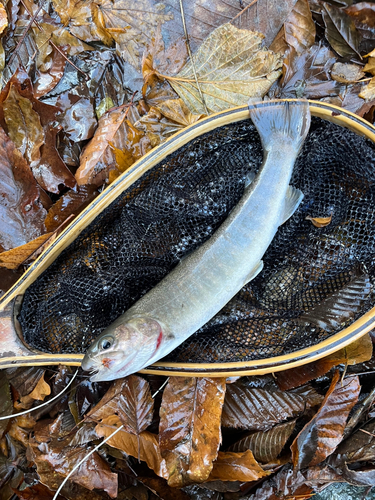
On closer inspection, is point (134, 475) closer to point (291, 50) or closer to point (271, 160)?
point (271, 160)

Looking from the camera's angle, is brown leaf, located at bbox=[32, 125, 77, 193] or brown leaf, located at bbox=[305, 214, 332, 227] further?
brown leaf, located at bbox=[32, 125, 77, 193]

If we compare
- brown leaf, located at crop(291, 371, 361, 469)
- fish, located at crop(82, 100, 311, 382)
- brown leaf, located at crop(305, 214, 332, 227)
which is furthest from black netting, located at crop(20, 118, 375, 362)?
brown leaf, located at crop(291, 371, 361, 469)

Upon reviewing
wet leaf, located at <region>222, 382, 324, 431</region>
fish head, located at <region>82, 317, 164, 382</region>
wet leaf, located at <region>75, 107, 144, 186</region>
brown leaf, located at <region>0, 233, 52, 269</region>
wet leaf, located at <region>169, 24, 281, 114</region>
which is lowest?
wet leaf, located at <region>222, 382, 324, 431</region>

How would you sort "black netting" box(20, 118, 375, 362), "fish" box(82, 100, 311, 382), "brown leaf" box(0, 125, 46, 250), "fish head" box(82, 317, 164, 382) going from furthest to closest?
"brown leaf" box(0, 125, 46, 250) → "black netting" box(20, 118, 375, 362) → "fish" box(82, 100, 311, 382) → "fish head" box(82, 317, 164, 382)

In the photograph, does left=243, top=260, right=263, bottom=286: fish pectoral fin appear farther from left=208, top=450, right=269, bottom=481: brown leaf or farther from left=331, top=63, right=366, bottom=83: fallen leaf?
left=331, top=63, right=366, bottom=83: fallen leaf

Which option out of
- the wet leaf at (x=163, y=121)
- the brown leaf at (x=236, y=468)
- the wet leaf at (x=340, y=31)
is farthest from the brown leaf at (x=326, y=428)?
the wet leaf at (x=340, y=31)

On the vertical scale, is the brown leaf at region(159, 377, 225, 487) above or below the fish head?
below

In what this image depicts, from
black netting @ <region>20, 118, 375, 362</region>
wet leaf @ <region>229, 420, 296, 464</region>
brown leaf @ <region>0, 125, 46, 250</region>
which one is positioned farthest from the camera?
brown leaf @ <region>0, 125, 46, 250</region>

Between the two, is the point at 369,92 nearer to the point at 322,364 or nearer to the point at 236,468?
the point at 322,364
